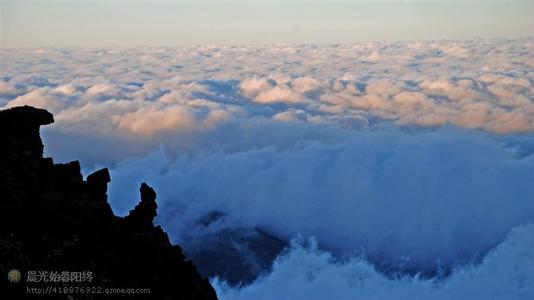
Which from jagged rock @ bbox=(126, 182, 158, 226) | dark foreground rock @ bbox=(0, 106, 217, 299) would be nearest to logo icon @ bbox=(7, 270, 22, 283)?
dark foreground rock @ bbox=(0, 106, 217, 299)

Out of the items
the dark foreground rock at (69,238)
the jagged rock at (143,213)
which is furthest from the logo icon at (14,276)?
the jagged rock at (143,213)

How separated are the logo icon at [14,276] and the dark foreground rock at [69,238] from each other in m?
0.04

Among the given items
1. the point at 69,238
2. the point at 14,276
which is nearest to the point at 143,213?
the point at 69,238

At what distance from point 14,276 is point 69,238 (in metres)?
6.77

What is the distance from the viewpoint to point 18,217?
21.7 meters

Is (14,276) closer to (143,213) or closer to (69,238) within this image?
(69,238)

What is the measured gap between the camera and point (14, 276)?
1571 cm

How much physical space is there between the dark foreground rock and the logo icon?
1.7 inches

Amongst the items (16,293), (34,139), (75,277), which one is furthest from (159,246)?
(16,293)

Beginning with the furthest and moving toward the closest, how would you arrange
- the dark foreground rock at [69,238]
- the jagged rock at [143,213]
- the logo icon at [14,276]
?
1. the jagged rock at [143,213]
2. the dark foreground rock at [69,238]
3. the logo icon at [14,276]

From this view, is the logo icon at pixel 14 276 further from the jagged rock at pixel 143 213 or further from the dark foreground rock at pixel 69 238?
the jagged rock at pixel 143 213

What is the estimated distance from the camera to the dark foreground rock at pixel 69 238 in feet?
59.1

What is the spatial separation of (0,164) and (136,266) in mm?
9253

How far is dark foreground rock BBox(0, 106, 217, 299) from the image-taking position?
18016mm
